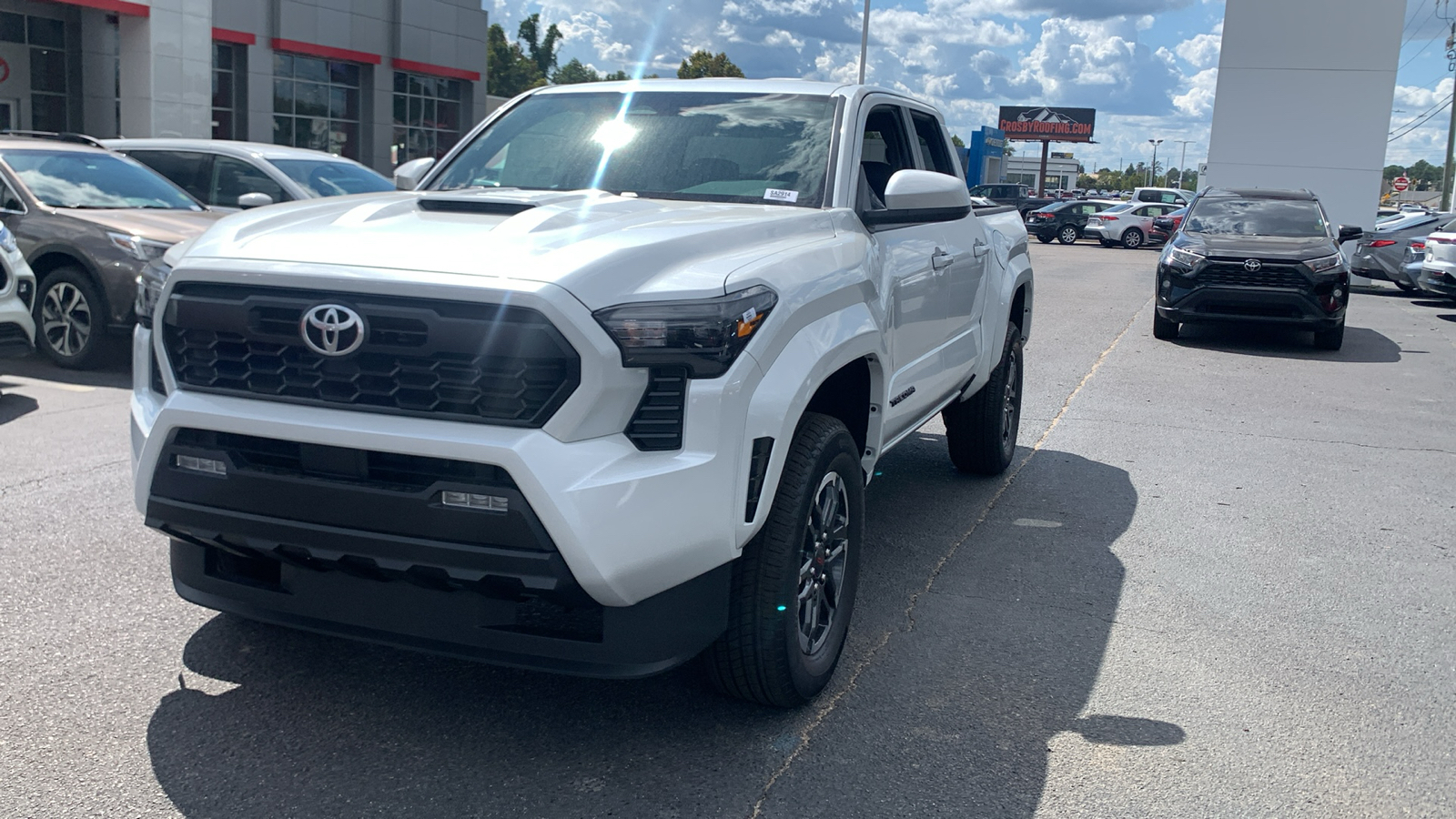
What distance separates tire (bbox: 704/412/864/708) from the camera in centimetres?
327

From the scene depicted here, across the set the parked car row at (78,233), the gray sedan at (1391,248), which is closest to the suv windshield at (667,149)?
the parked car row at (78,233)

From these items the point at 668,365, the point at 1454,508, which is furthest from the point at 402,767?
the point at 1454,508

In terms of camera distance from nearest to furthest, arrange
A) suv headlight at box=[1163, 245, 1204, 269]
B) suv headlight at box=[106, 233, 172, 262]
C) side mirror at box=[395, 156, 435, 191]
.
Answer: side mirror at box=[395, 156, 435, 191], suv headlight at box=[106, 233, 172, 262], suv headlight at box=[1163, 245, 1204, 269]

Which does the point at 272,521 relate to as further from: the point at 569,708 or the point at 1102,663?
the point at 1102,663

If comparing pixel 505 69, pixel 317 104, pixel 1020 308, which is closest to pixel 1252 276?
pixel 1020 308

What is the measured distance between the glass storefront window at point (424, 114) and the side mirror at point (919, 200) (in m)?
33.4

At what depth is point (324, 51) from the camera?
109 ft

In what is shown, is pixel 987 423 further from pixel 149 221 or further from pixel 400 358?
pixel 149 221

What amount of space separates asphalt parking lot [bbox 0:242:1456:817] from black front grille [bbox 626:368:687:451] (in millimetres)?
912

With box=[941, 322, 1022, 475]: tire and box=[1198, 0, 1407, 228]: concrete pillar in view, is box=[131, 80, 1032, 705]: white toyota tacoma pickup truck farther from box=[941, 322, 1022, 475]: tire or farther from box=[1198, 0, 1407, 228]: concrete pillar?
box=[1198, 0, 1407, 228]: concrete pillar

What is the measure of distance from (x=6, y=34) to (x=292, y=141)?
8.09 m

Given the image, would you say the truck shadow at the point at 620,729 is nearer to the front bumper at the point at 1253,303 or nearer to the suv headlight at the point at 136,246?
the suv headlight at the point at 136,246

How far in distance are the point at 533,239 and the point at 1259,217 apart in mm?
12641

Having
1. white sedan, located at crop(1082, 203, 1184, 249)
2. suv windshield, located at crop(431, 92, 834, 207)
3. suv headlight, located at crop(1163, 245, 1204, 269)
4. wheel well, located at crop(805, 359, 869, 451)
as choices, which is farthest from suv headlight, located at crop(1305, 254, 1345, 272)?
white sedan, located at crop(1082, 203, 1184, 249)
